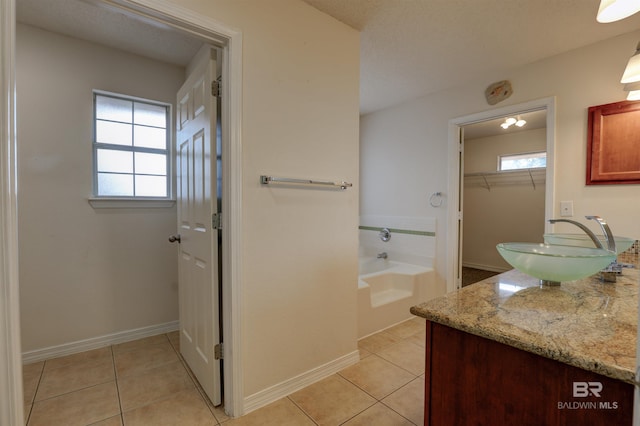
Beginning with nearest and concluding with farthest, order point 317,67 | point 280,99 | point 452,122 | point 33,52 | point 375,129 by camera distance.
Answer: point 280,99 < point 317,67 < point 33,52 < point 452,122 < point 375,129

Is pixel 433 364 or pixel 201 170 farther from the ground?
pixel 201 170

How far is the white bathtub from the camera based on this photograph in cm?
253

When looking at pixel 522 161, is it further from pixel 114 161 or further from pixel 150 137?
pixel 114 161

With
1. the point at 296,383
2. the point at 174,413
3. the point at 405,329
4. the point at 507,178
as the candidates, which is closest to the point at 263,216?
the point at 296,383

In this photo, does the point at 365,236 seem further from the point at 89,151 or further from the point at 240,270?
the point at 89,151

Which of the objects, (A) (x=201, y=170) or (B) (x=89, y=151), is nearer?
(A) (x=201, y=170)

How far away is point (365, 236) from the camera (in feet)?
13.0

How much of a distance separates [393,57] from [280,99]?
1.31m

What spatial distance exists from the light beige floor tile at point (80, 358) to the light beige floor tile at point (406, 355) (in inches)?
83.2

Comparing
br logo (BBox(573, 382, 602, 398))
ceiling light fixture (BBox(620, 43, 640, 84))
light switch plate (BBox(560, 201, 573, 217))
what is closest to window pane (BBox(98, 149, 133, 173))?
br logo (BBox(573, 382, 602, 398))

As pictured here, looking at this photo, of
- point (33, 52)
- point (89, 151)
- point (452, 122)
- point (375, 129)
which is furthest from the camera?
point (375, 129)

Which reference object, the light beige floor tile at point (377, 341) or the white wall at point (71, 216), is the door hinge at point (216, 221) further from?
the light beige floor tile at point (377, 341)

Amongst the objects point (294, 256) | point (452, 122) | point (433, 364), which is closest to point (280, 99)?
point (294, 256)

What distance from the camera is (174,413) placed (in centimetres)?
159
